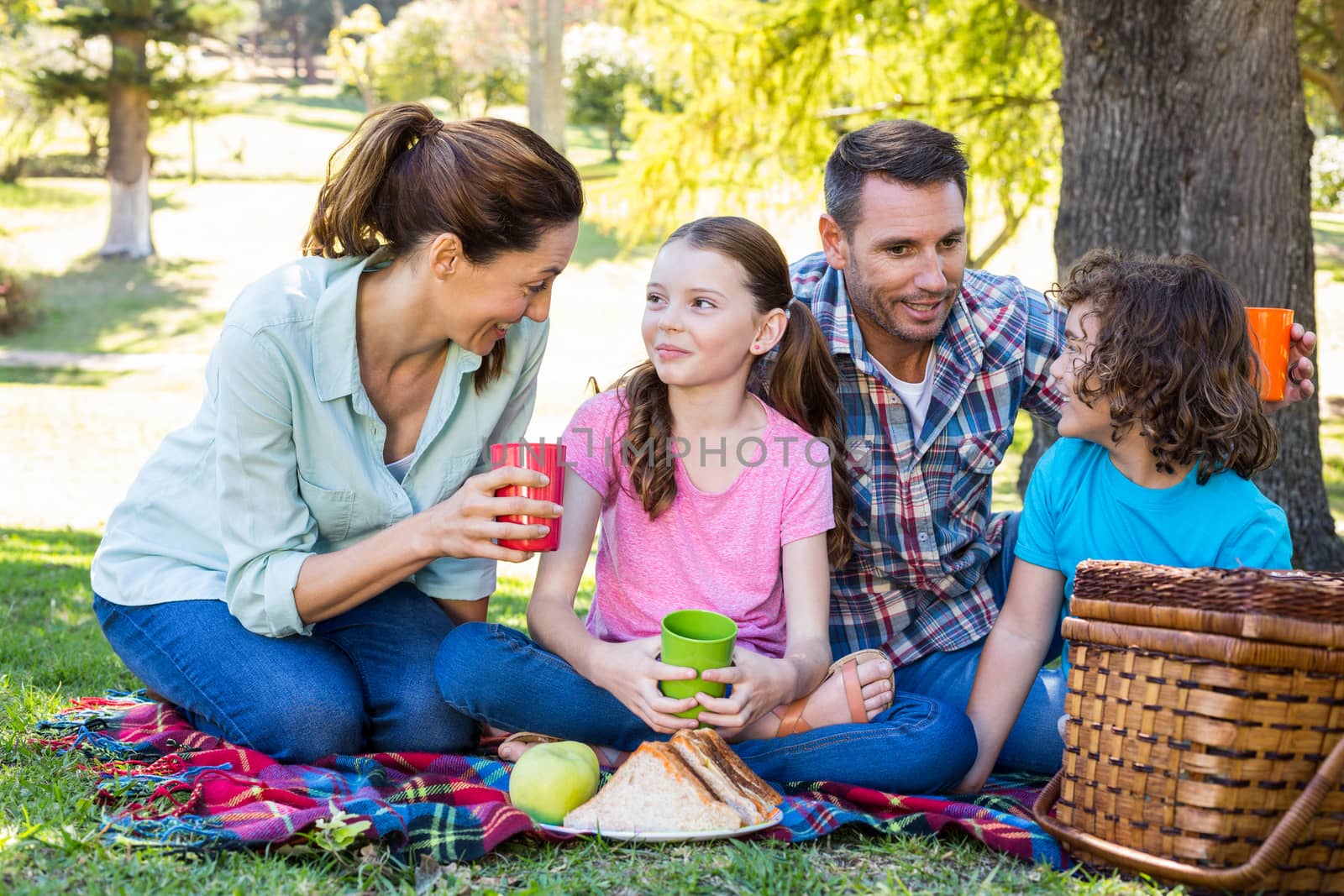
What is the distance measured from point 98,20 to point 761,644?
857 inches

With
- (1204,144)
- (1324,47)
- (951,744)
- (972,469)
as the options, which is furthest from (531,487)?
(1324,47)

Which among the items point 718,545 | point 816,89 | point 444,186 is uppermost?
point 816,89

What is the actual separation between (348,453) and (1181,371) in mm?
2099

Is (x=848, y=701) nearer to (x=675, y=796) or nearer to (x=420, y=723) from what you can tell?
(x=675, y=796)

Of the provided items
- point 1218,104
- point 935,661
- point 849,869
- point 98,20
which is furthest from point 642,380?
point 98,20

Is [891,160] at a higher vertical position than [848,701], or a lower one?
higher

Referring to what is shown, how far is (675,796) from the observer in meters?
2.59

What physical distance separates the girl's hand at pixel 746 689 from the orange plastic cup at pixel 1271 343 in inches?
56.2

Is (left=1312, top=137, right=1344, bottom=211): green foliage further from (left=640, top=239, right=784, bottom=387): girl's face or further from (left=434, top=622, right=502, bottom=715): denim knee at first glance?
(left=434, top=622, right=502, bottom=715): denim knee

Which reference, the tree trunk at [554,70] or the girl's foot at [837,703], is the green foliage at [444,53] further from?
the girl's foot at [837,703]

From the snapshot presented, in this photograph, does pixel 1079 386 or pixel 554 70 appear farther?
pixel 554 70

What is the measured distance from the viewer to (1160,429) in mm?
2838

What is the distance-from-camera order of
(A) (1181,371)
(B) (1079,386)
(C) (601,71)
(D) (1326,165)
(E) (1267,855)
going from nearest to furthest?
1. (E) (1267,855)
2. (A) (1181,371)
3. (B) (1079,386)
4. (D) (1326,165)
5. (C) (601,71)

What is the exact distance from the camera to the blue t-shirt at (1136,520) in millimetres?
2859
